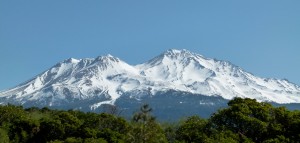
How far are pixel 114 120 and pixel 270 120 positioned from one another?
22.8m

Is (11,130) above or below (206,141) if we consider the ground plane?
above

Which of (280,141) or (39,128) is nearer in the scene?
(280,141)

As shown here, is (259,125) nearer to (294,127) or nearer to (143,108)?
(294,127)

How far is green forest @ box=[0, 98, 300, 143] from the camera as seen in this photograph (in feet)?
194

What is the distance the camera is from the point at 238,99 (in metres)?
69.8

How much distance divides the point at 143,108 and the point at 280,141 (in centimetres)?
1839

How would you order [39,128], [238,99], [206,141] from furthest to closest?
[39,128]
[238,99]
[206,141]

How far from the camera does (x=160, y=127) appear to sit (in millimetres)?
68750

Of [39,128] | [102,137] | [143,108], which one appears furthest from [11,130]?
[143,108]

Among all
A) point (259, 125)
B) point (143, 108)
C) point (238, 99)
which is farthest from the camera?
point (238, 99)

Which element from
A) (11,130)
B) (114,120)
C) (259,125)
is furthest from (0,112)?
(259,125)

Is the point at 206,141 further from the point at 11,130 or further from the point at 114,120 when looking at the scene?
the point at 11,130

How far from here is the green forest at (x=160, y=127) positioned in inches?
2331

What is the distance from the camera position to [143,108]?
53094mm
